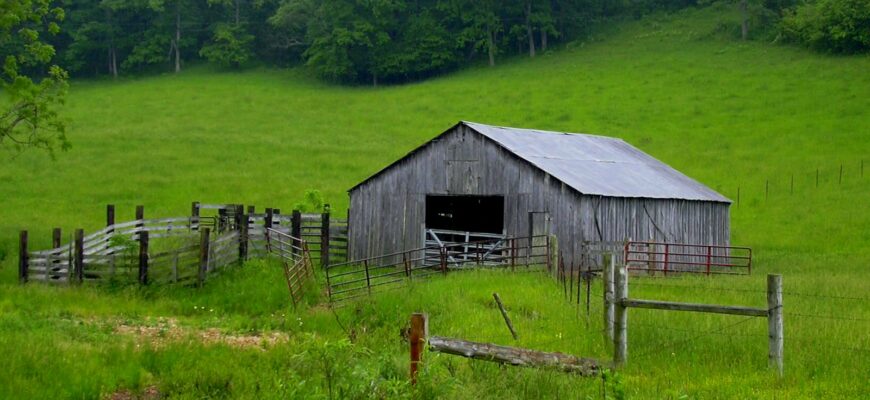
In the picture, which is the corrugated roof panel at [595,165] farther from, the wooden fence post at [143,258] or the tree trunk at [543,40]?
the tree trunk at [543,40]

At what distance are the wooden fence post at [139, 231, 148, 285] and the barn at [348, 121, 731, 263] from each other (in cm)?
823

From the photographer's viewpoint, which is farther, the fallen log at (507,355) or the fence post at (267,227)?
the fence post at (267,227)

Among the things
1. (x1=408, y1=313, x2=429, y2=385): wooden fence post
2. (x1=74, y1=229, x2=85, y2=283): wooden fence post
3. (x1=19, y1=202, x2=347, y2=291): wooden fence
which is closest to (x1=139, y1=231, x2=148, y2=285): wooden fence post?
(x1=19, y1=202, x2=347, y2=291): wooden fence

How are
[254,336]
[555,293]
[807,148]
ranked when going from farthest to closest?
[807,148] → [555,293] → [254,336]

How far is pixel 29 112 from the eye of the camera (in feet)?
93.0

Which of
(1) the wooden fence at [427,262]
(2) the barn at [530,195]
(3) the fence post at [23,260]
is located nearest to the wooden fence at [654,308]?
(1) the wooden fence at [427,262]

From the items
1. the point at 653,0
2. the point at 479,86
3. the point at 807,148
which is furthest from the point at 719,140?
the point at 653,0

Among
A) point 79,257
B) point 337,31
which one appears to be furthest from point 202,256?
point 337,31

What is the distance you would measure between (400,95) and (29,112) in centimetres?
3857

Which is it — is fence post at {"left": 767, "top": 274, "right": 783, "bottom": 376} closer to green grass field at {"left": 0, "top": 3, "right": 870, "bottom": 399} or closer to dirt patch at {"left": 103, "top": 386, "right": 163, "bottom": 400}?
green grass field at {"left": 0, "top": 3, "right": 870, "bottom": 399}

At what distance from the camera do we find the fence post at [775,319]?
11.9 meters

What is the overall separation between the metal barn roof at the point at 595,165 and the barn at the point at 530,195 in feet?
0.23

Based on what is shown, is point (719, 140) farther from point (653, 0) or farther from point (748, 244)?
point (653, 0)

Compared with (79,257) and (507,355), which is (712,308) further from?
(79,257)
